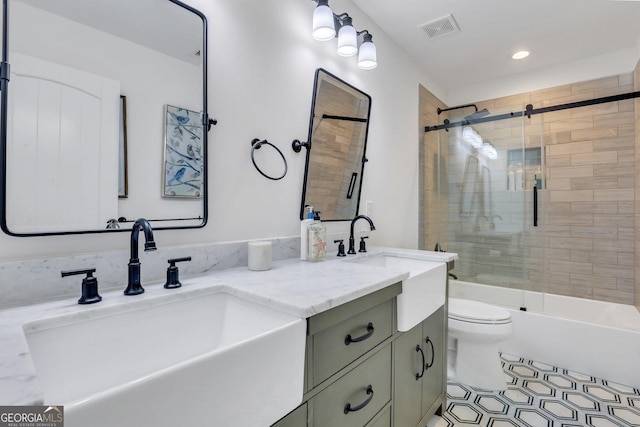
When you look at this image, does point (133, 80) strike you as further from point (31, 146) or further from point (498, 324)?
point (498, 324)

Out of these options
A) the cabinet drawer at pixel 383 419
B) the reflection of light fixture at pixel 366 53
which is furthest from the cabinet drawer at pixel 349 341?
the reflection of light fixture at pixel 366 53

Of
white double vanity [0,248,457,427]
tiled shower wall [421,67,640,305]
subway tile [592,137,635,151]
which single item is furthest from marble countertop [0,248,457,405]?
subway tile [592,137,635,151]

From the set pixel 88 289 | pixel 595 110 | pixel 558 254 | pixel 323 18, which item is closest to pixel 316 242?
pixel 88 289

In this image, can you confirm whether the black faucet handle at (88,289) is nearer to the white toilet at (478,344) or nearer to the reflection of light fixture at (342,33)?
the reflection of light fixture at (342,33)

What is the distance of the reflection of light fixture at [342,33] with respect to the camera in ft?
4.92

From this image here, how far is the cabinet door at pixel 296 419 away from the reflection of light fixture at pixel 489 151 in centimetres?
281

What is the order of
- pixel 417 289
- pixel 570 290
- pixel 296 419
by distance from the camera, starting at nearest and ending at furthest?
pixel 296 419 < pixel 417 289 < pixel 570 290

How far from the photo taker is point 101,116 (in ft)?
3.07

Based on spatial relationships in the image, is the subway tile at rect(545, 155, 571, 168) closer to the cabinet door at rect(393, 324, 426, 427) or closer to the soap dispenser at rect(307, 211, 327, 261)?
the cabinet door at rect(393, 324, 426, 427)

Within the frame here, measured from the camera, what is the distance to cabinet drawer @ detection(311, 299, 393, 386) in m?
Answer: 0.82

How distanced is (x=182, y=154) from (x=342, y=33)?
112cm

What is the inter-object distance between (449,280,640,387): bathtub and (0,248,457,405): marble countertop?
1.80 m

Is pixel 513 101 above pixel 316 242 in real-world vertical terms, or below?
above

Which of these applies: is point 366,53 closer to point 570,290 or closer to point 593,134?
point 593,134
